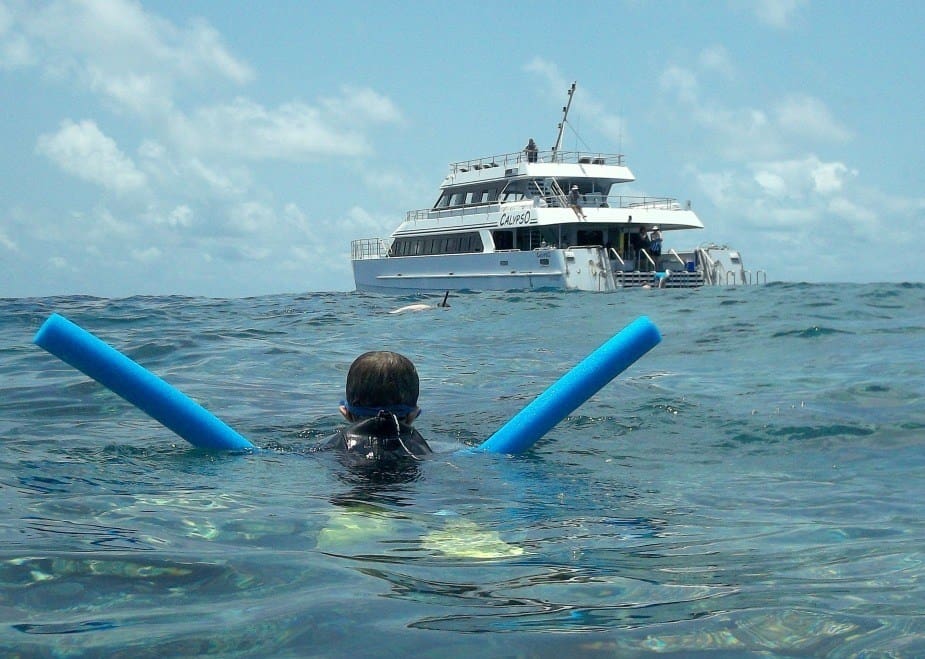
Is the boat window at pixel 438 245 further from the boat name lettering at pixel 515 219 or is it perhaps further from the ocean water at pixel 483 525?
the ocean water at pixel 483 525

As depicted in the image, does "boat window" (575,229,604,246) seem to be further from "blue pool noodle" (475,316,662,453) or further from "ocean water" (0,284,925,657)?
"blue pool noodle" (475,316,662,453)

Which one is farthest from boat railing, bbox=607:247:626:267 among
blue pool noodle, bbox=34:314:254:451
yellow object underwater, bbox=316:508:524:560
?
yellow object underwater, bbox=316:508:524:560

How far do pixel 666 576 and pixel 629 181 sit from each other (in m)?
28.7

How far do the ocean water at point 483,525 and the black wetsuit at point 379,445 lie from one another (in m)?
0.08

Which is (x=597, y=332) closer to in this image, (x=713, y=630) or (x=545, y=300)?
(x=545, y=300)

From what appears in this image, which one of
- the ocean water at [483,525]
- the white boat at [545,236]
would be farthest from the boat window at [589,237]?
the ocean water at [483,525]

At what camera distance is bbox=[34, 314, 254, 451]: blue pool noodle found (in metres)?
3.43

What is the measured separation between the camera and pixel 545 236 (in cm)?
2756

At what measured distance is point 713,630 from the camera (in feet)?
6.28

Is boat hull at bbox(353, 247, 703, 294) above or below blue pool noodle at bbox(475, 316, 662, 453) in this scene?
above

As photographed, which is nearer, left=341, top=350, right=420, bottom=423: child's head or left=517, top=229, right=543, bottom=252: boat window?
left=341, top=350, right=420, bottom=423: child's head

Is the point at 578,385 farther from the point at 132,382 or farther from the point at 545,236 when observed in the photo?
the point at 545,236

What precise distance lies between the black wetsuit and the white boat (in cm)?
2099

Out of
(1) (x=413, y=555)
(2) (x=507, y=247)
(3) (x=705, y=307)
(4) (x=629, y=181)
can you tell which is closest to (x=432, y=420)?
(1) (x=413, y=555)
